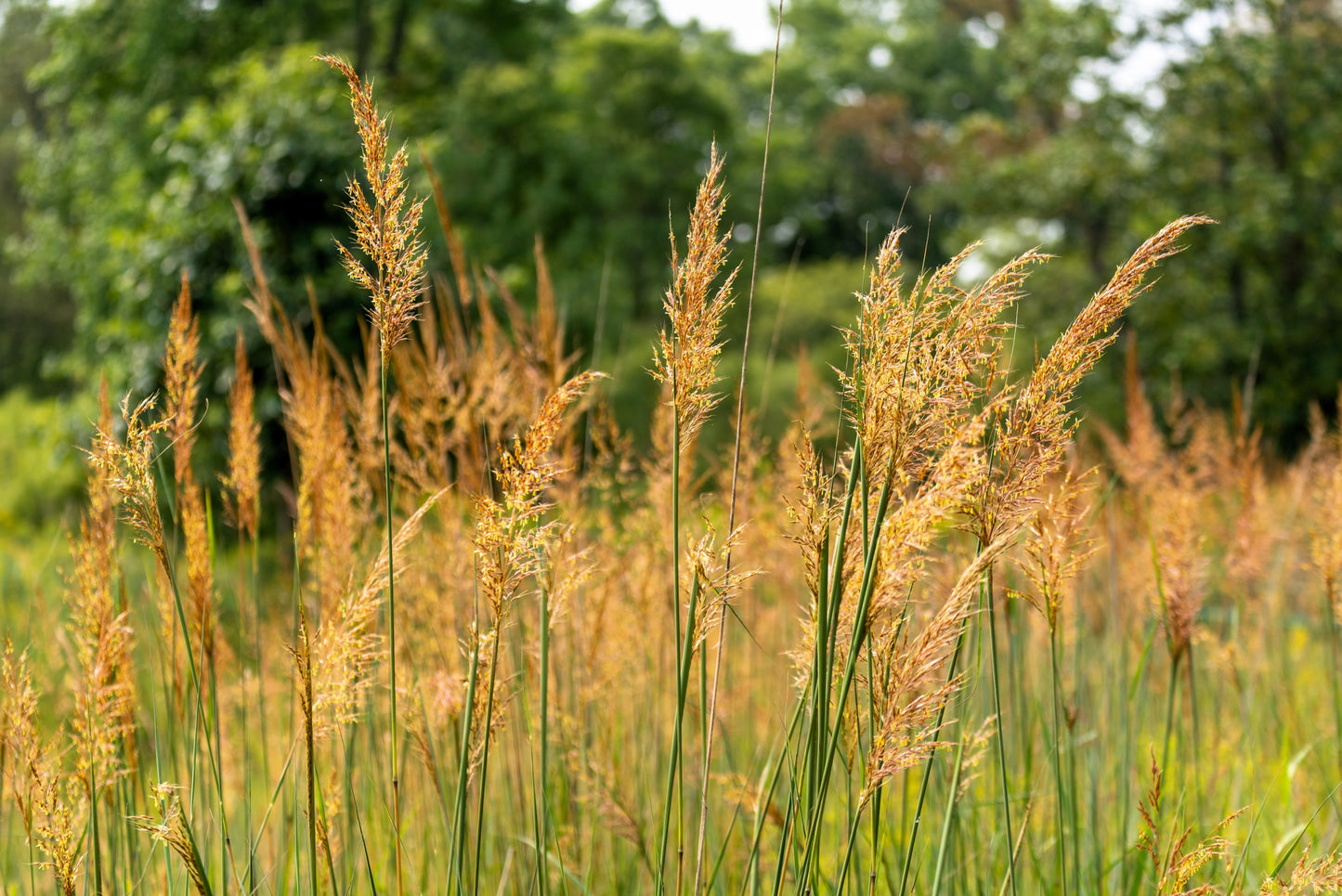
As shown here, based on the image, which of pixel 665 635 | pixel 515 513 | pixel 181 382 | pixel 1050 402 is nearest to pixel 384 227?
pixel 515 513

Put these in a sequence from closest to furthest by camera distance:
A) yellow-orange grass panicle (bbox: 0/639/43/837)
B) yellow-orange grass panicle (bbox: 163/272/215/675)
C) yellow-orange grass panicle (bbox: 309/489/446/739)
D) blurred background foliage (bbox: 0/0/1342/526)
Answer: yellow-orange grass panicle (bbox: 309/489/446/739) < yellow-orange grass panicle (bbox: 0/639/43/837) < yellow-orange grass panicle (bbox: 163/272/215/675) < blurred background foliage (bbox: 0/0/1342/526)

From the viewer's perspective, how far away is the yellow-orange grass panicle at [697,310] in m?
0.99

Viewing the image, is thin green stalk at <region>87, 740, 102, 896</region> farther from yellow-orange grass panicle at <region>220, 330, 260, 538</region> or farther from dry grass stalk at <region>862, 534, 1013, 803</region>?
dry grass stalk at <region>862, 534, 1013, 803</region>

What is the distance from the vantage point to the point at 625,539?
2.45m

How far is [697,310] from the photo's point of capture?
1.00 meters

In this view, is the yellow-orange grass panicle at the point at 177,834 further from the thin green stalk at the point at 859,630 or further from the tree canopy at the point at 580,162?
the tree canopy at the point at 580,162

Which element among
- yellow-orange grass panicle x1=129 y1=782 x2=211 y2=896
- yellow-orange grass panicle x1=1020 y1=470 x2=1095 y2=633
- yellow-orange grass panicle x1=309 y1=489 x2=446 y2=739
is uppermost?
yellow-orange grass panicle x1=1020 y1=470 x2=1095 y2=633

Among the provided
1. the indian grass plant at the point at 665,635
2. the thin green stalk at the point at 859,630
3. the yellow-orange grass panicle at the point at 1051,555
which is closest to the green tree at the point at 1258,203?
the indian grass plant at the point at 665,635

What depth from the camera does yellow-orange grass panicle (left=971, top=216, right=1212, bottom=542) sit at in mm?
1022

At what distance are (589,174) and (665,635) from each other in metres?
17.0

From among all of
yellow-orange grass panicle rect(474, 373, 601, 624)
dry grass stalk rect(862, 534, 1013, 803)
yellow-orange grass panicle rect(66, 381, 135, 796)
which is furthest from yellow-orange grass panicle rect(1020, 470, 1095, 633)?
yellow-orange grass panicle rect(66, 381, 135, 796)

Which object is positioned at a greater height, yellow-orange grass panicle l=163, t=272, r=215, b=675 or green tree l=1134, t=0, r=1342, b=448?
green tree l=1134, t=0, r=1342, b=448

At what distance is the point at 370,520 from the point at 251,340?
5.07 metres

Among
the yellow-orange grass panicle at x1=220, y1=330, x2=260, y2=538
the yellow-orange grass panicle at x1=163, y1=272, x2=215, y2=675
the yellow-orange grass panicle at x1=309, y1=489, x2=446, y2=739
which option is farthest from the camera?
the yellow-orange grass panicle at x1=220, y1=330, x2=260, y2=538
